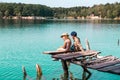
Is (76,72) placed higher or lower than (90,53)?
lower

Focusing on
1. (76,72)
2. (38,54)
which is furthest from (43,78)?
(38,54)

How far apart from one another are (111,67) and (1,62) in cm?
1781

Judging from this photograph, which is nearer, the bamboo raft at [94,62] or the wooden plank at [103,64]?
the bamboo raft at [94,62]

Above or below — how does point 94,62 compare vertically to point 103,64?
below

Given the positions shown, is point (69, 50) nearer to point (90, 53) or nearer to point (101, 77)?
point (90, 53)

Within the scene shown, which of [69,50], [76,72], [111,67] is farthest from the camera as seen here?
[76,72]

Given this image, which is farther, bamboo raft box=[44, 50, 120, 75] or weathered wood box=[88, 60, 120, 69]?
weathered wood box=[88, 60, 120, 69]

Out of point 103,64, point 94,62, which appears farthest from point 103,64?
point 94,62

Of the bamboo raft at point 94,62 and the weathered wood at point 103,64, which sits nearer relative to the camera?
the bamboo raft at point 94,62

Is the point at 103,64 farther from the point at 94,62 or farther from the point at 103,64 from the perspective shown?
the point at 94,62

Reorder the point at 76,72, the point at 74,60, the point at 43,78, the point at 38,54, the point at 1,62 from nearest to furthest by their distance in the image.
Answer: the point at 74,60, the point at 43,78, the point at 76,72, the point at 1,62, the point at 38,54

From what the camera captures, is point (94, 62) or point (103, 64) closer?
point (103, 64)

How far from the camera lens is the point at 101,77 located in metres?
25.9

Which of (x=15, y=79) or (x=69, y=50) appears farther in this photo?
(x=15, y=79)
